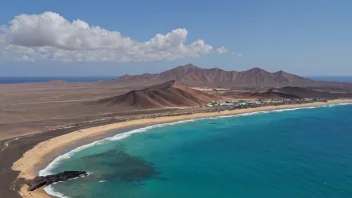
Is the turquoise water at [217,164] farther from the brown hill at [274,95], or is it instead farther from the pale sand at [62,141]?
the brown hill at [274,95]

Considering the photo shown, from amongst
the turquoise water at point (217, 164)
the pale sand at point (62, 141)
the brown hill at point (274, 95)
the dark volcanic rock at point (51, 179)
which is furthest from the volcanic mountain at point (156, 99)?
the dark volcanic rock at point (51, 179)

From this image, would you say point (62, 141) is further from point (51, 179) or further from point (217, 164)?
point (217, 164)

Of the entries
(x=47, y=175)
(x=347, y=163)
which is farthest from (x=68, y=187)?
(x=347, y=163)

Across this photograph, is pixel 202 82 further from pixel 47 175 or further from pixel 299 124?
pixel 47 175

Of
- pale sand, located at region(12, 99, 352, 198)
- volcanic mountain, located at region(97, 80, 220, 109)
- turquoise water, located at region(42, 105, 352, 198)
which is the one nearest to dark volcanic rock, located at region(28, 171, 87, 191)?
pale sand, located at region(12, 99, 352, 198)

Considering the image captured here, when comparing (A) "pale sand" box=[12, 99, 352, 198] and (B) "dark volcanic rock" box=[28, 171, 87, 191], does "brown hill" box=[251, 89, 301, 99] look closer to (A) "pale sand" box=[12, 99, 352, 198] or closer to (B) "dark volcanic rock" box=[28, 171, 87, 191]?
(A) "pale sand" box=[12, 99, 352, 198]

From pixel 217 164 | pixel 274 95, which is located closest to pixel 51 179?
pixel 217 164
